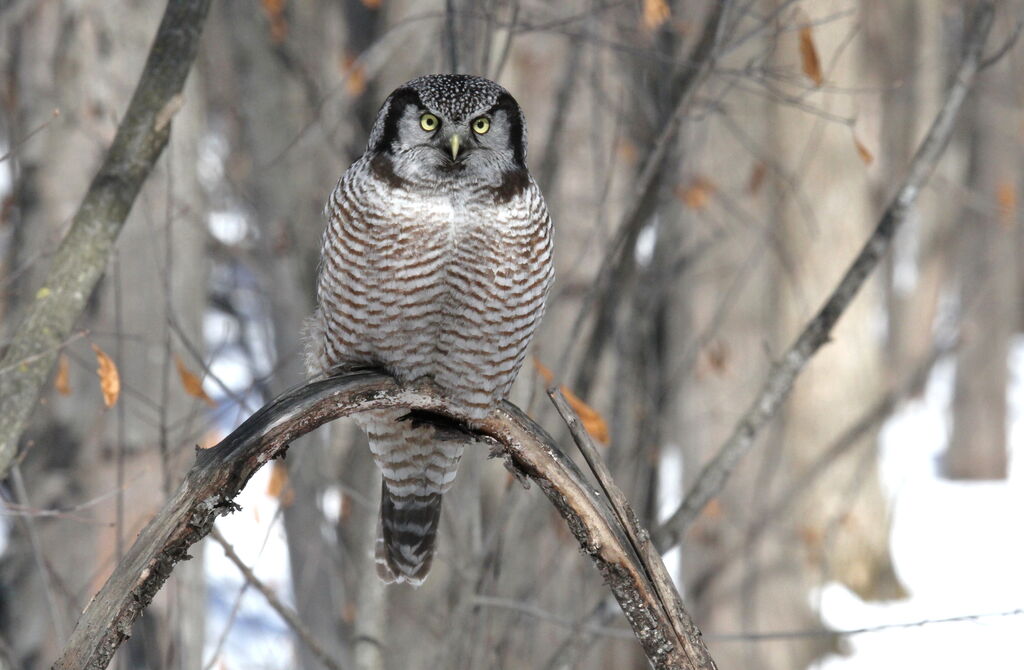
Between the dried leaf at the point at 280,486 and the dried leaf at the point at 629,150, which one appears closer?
the dried leaf at the point at 280,486

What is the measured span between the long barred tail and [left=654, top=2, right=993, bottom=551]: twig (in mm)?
883

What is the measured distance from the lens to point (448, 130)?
359cm

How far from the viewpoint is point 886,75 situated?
13000 mm

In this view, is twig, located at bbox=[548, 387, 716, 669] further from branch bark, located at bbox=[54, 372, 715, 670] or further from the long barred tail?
the long barred tail

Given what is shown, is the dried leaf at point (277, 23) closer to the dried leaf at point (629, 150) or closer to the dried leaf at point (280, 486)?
the dried leaf at point (629, 150)

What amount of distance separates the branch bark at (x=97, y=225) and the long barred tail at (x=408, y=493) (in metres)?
1.18

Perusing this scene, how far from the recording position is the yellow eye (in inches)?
144

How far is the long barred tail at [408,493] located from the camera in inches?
167

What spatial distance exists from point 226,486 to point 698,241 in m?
5.97

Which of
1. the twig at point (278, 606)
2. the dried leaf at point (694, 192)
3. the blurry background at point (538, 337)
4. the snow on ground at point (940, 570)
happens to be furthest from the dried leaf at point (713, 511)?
the twig at point (278, 606)

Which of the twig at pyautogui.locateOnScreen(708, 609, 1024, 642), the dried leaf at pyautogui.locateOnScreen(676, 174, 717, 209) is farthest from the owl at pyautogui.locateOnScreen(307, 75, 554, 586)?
the dried leaf at pyautogui.locateOnScreen(676, 174, 717, 209)

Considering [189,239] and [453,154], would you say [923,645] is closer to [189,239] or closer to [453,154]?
[189,239]

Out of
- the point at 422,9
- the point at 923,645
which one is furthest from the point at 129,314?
the point at 923,645

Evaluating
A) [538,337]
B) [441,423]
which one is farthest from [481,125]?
[538,337]
